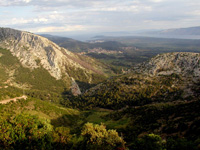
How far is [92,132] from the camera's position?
52.2 m

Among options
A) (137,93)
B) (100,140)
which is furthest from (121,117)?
(100,140)

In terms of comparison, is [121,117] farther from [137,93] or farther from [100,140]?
[100,140]

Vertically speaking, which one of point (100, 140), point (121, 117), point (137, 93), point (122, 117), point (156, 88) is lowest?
point (121, 117)

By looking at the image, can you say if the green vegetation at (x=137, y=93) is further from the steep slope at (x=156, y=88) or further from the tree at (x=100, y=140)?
the tree at (x=100, y=140)

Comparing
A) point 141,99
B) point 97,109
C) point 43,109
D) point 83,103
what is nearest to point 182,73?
point 141,99

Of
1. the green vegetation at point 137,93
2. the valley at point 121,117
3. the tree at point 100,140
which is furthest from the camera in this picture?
the green vegetation at point 137,93

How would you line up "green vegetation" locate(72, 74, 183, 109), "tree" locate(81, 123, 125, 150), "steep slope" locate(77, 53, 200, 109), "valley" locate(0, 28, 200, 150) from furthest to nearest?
"green vegetation" locate(72, 74, 183, 109), "steep slope" locate(77, 53, 200, 109), "tree" locate(81, 123, 125, 150), "valley" locate(0, 28, 200, 150)

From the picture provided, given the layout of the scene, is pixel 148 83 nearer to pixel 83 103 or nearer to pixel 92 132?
pixel 83 103

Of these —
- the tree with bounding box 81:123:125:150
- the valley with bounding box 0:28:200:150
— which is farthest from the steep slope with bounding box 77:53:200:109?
the tree with bounding box 81:123:125:150

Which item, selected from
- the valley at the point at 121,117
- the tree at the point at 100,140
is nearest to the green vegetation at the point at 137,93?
the valley at the point at 121,117

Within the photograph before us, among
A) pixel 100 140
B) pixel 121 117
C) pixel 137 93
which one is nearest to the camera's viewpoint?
pixel 100 140

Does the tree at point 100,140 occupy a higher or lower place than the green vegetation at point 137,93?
higher

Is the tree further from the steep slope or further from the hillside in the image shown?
the steep slope

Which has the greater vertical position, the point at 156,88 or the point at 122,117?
the point at 156,88
